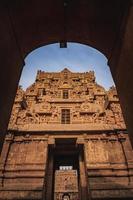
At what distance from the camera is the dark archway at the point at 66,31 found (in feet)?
14.7

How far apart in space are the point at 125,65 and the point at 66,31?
1989 mm

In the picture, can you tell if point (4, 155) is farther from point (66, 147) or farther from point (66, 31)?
point (66, 31)

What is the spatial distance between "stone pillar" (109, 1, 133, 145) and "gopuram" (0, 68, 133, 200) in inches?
370

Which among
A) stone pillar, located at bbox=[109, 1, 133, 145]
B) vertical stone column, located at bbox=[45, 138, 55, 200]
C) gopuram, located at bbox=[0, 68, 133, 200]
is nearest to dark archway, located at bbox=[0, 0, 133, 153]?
stone pillar, located at bbox=[109, 1, 133, 145]

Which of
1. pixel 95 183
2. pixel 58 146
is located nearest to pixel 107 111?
pixel 58 146

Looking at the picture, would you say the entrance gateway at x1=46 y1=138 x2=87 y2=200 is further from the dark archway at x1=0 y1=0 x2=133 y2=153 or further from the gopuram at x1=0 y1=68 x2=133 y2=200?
the dark archway at x1=0 y1=0 x2=133 y2=153

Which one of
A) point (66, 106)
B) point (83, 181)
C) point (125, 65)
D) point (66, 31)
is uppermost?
point (66, 106)

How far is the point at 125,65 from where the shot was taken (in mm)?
4723

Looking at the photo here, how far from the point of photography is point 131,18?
405 cm

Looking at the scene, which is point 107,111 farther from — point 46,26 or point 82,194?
point 46,26

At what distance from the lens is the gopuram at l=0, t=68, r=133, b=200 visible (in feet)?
43.4

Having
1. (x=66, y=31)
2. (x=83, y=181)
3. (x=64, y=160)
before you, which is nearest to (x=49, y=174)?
(x=83, y=181)

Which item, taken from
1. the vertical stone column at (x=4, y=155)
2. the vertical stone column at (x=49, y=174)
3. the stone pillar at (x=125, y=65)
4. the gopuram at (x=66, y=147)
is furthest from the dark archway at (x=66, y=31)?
the vertical stone column at (x=49, y=174)

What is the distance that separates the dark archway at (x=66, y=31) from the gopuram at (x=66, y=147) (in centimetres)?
963
